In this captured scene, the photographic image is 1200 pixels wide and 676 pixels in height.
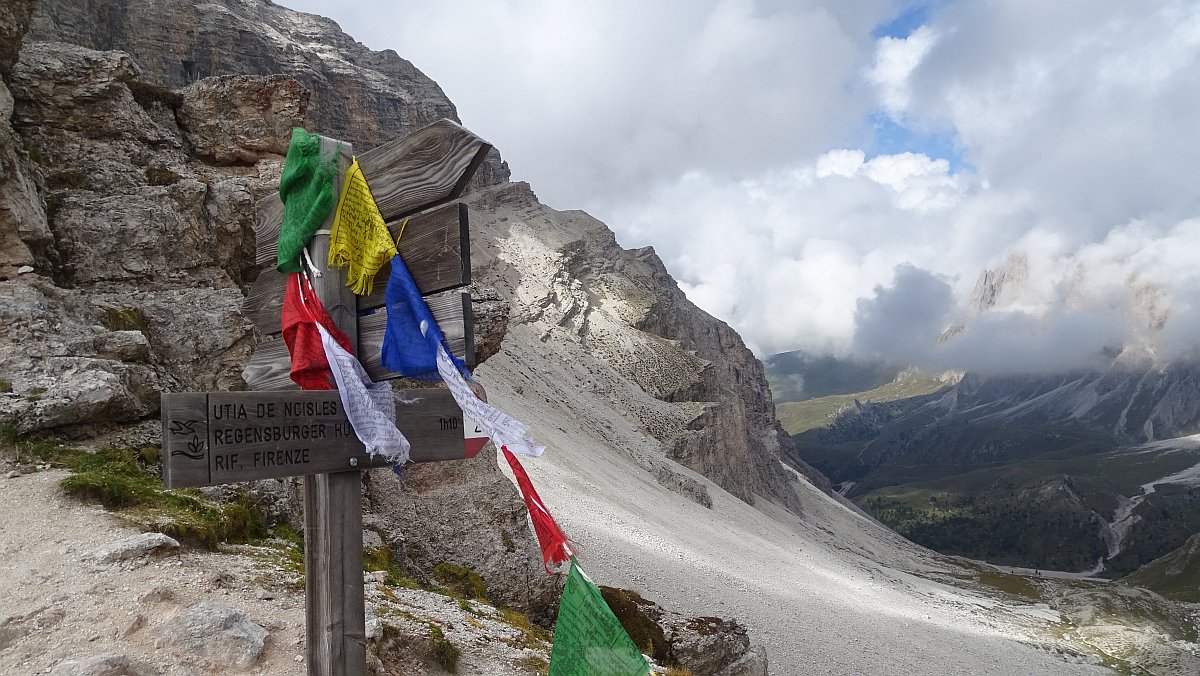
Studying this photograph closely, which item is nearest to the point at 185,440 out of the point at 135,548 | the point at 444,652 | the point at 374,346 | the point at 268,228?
the point at 374,346

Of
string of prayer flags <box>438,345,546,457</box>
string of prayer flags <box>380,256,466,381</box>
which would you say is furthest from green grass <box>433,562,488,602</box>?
string of prayer flags <box>380,256,466,381</box>

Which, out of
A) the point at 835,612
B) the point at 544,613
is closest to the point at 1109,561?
the point at 835,612

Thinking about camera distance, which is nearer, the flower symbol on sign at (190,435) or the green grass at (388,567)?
the flower symbol on sign at (190,435)

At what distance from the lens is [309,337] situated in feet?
13.0

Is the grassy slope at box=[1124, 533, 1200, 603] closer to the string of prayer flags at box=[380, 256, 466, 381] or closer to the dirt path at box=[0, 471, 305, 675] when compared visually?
the dirt path at box=[0, 471, 305, 675]

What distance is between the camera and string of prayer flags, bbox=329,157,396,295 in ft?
12.9

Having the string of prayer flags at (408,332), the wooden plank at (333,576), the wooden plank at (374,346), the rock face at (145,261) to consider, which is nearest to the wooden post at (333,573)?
the wooden plank at (333,576)

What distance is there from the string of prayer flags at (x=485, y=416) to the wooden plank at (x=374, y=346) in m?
0.09

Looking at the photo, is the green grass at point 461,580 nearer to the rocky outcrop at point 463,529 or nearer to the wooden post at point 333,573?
the rocky outcrop at point 463,529

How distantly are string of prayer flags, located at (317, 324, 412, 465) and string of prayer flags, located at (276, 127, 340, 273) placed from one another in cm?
57

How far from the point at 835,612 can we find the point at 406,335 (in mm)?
34698

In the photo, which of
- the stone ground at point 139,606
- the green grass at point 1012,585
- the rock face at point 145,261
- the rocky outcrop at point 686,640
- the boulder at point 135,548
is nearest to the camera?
the stone ground at point 139,606

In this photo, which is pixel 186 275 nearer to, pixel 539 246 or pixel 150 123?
pixel 150 123

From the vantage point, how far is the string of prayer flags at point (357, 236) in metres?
3.94
